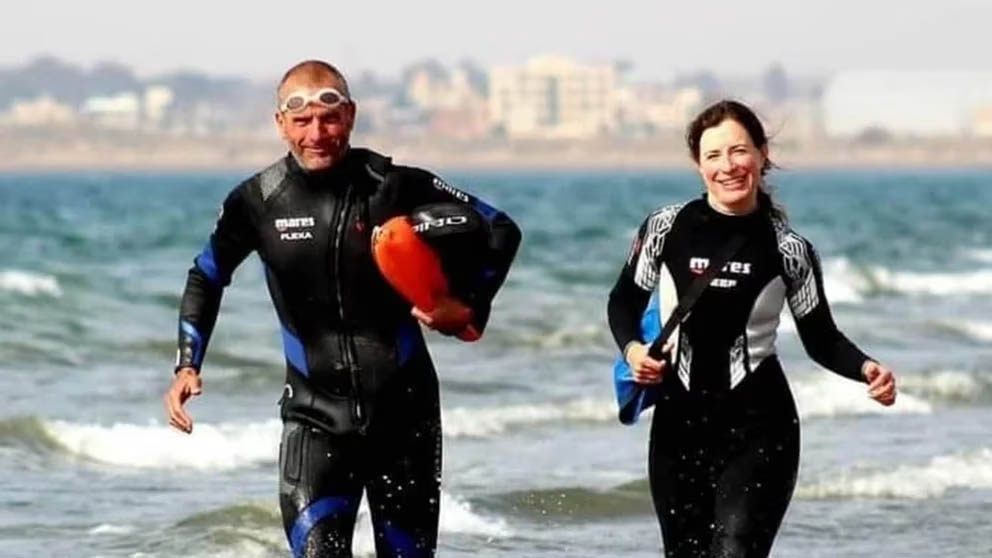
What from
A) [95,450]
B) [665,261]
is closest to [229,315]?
[95,450]

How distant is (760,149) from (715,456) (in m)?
0.86

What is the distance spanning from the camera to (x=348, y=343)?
6969 millimetres

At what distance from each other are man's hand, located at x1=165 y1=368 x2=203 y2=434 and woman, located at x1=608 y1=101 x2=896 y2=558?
3.90 feet

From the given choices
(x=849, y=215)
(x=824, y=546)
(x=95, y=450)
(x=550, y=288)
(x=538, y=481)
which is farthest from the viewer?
(x=849, y=215)

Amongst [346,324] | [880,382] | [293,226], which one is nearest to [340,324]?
[346,324]

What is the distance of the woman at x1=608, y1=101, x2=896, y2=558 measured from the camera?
22.6ft

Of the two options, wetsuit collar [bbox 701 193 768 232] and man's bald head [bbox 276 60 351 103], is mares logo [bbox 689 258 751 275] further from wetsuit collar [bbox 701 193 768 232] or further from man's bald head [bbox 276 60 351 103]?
man's bald head [bbox 276 60 351 103]

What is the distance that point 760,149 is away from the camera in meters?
6.92

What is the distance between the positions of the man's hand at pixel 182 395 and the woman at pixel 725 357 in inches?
46.9

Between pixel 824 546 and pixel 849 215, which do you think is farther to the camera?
pixel 849 215

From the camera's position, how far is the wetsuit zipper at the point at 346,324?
271 inches

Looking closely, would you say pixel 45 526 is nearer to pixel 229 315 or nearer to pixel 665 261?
pixel 665 261

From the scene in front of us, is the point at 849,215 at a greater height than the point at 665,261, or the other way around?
the point at 665,261

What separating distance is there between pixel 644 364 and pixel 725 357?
0.28m
